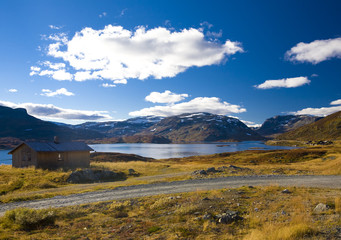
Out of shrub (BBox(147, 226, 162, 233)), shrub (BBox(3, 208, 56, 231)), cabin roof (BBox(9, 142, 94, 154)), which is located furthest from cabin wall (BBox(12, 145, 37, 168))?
shrub (BBox(147, 226, 162, 233))

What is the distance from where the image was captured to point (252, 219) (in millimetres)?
9781

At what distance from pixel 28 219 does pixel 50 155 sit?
108 feet

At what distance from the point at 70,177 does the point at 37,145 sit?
52.8 feet

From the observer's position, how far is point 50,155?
131 feet

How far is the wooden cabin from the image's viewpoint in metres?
39.2

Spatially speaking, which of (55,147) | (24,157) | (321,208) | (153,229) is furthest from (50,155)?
(321,208)

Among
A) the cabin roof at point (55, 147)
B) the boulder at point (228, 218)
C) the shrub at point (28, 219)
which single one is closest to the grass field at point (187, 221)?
the shrub at point (28, 219)

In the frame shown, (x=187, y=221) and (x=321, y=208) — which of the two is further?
(x=321, y=208)

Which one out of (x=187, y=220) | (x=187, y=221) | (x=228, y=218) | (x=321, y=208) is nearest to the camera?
(x=228, y=218)

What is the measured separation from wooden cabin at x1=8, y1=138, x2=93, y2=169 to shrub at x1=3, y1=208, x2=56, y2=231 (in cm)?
3056

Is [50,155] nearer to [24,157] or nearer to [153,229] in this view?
[24,157]

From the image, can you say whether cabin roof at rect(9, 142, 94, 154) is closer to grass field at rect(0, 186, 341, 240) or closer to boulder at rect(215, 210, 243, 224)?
grass field at rect(0, 186, 341, 240)

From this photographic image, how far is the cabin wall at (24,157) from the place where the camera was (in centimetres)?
3947

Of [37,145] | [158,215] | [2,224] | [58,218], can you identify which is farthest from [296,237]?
[37,145]
